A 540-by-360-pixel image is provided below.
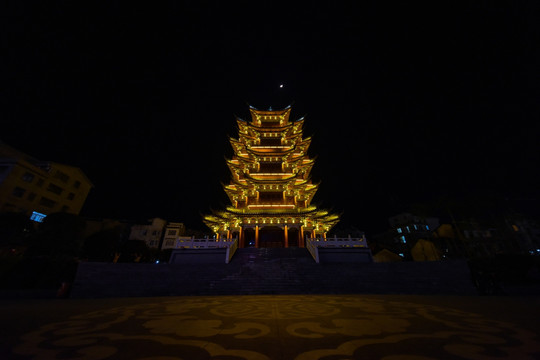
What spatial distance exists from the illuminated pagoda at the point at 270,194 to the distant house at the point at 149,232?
25.0 meters

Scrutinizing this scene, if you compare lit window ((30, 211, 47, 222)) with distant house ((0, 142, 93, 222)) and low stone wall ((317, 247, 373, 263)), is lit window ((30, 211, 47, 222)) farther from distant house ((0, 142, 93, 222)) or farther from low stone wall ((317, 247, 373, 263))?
low stone wall ((317, 247, 373, 263))

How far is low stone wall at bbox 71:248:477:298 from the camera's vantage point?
27.4 ft

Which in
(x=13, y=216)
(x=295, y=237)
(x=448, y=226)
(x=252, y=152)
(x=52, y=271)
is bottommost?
(x=52, y=271)

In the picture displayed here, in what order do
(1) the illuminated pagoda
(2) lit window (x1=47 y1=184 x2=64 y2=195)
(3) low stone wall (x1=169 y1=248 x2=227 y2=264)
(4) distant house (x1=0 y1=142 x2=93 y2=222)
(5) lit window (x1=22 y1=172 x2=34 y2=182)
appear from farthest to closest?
(2) lit window (x1=47 y1=184 x2=64 y2=195)
(5) lit window (x1=22 y1=172 x2=34 y2=182)
(4) distant house (x1=0 y1=142 x2=93 y2=222)
(1) the illuminated pagoda
(3) low stone wall (x1=169 y1=248 x2=227 y2=264)

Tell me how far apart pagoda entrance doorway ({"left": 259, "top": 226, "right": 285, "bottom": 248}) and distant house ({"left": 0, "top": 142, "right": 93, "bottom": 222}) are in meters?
29.7

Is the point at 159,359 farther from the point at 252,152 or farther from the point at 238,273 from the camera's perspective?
the point at 252,152

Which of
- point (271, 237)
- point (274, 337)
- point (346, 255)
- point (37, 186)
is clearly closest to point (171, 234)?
point (37, 186)

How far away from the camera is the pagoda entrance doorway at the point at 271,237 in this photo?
60.8 feet

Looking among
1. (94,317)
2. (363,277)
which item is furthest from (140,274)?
(363,277)

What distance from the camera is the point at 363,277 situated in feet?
30.2

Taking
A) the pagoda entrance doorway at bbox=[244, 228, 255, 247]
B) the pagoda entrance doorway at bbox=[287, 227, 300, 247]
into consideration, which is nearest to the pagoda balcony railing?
the pagoda entrance doorway at bbox=[287, 227, 300, 247]

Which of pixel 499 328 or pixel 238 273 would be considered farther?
pixel 238 273

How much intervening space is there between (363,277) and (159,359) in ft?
31.0

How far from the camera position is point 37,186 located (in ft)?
87.4
